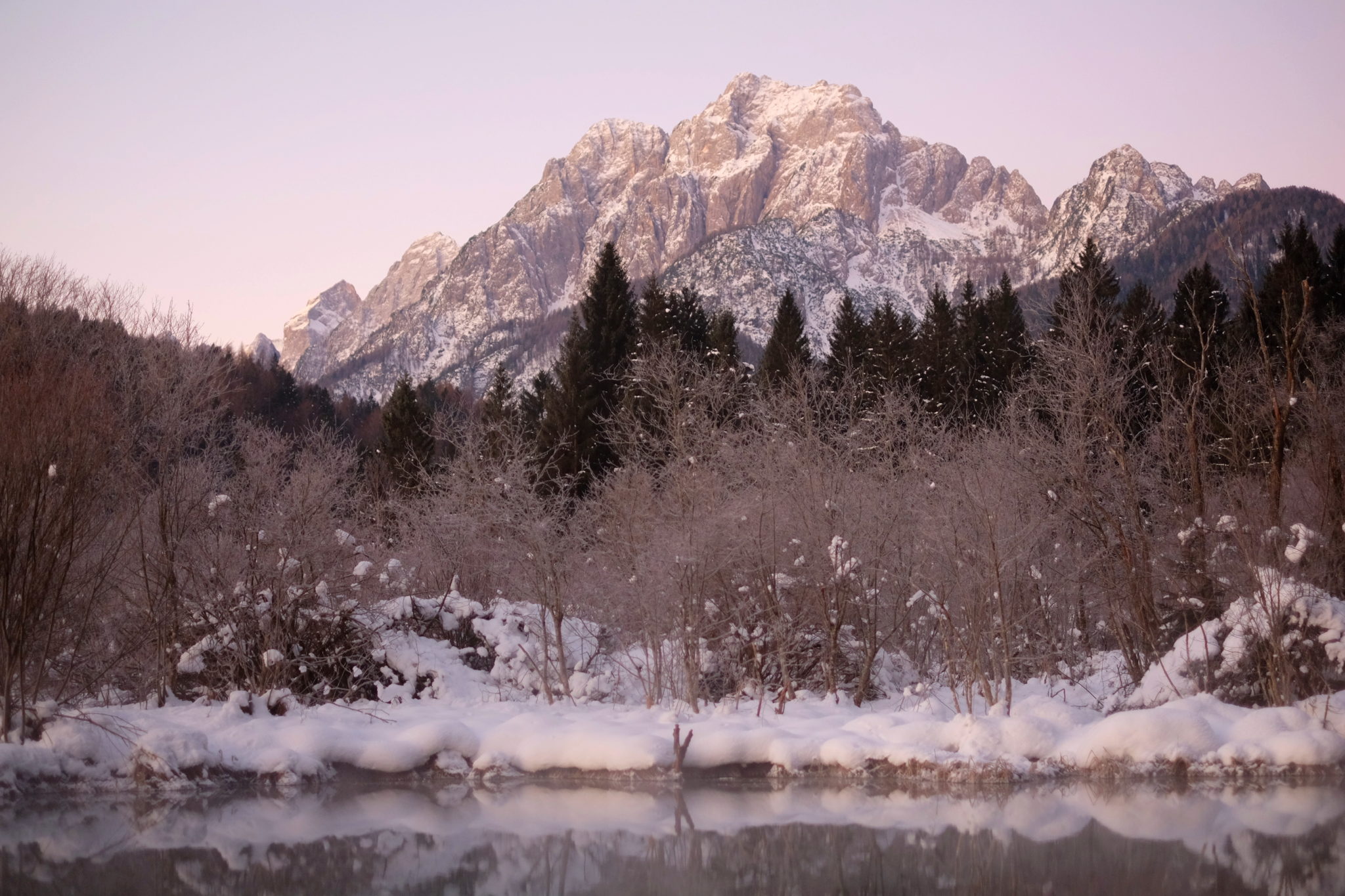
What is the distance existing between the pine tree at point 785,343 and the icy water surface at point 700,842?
28043 millimetres

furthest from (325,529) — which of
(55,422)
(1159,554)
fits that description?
(1159,554)

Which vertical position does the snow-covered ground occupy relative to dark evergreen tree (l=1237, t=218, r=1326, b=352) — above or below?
below

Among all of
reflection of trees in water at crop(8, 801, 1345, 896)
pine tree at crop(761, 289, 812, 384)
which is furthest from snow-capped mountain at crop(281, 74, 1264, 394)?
reflection of trees in water at crop(8, 801, 1345, 896)

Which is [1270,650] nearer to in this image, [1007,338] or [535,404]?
[1007,338]

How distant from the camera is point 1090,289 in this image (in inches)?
804

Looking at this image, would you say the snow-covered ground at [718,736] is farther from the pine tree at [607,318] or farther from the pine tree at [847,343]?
the pine tree at [847,343]

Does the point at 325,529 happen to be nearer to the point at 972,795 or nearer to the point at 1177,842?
the point at 972,795

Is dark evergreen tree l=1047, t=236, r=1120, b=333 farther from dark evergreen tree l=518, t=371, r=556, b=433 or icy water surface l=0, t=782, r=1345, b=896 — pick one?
dark evergreen tree l=518, t=371, r=556, b=433

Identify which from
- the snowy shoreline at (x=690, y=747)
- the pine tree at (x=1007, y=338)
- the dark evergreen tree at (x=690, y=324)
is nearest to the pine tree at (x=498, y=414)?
the dark evergreen tree at (x=690, y=324)

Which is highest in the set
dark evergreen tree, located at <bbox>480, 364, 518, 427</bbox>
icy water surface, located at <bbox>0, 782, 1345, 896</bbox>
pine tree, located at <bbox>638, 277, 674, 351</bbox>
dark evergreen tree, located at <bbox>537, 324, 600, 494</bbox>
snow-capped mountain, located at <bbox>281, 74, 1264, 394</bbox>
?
snow-capped mountain, located at <bbox>281, 74, 1264, 394</bbox>

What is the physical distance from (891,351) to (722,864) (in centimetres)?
3280

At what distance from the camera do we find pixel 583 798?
14.2 metres

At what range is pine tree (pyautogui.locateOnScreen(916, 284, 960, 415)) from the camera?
39.1 m

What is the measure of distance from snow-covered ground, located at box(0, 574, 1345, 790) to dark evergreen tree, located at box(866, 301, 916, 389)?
1999cm
